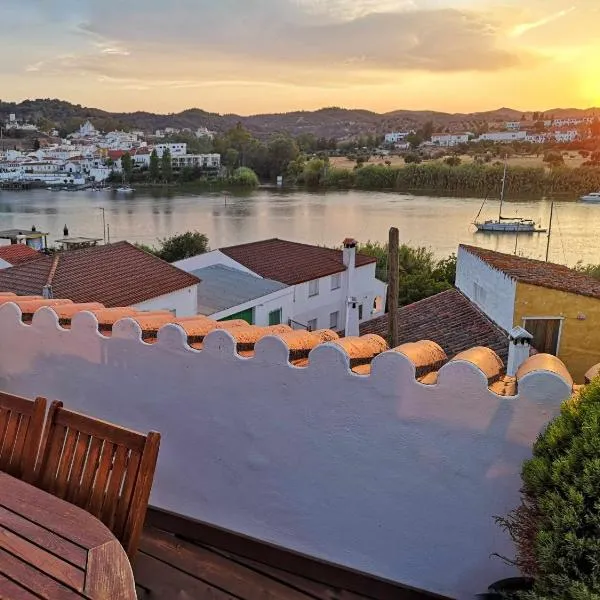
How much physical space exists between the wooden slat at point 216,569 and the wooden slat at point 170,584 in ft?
0.13

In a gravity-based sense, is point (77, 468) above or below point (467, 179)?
above

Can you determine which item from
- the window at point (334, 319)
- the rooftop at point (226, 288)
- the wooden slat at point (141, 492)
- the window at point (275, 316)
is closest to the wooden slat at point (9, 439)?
the wooden slat at point (141, 492)

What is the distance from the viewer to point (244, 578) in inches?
110

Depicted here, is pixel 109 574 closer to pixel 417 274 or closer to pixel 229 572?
pixel 229 572

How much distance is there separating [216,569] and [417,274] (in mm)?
21582

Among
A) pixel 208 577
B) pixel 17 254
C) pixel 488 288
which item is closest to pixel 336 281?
pixel 488 288

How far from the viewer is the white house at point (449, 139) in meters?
110

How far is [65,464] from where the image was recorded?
222cm

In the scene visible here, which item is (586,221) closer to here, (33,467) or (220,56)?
(220,56)

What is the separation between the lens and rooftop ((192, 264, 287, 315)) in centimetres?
1548

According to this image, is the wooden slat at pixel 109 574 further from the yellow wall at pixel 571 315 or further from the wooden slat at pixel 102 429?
the yellow wall at pixel 571 315

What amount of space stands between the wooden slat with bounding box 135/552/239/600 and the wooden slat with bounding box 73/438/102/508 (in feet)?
2.24

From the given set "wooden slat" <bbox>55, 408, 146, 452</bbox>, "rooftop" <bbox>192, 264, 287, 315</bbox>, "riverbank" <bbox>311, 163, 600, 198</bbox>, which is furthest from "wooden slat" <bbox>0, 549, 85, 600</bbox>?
"riverbank" <bbox>311, 163, 600, 198</bbox>

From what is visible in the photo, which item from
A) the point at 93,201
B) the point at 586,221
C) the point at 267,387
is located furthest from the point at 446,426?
the point at 93,201
